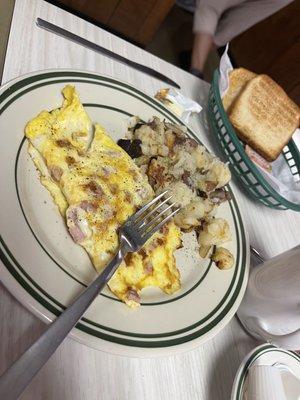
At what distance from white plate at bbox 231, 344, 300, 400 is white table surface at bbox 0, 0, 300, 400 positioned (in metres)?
0.05

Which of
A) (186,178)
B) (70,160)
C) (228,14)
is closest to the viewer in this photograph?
(70,160)

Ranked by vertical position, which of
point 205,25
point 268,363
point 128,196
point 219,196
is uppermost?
point 205,25

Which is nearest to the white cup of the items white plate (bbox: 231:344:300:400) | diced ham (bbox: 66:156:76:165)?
white plate (bbox: 231:344:300:400)

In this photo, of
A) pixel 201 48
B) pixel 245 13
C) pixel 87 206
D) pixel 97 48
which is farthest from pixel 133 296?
pixel 245 13

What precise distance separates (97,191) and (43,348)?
0.32m

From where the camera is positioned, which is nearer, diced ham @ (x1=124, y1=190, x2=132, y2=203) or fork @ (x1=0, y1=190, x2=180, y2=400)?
fork @ (x1=0, y1=190, x2=180, y2=400)

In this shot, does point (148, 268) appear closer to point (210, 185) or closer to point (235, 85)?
point (210, 185)

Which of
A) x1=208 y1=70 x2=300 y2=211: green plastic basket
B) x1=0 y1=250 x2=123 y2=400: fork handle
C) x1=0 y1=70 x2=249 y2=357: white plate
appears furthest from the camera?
x1=208 y1=70 x2=300 y2=211: green plastic basket

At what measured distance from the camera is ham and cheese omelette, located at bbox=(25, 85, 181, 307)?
0.68 metres

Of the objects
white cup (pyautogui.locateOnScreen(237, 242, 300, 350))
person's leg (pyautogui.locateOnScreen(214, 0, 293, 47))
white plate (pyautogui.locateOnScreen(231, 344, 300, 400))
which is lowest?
white plate (pyautogui.locateOnScreen(231, 344, 300, 400))

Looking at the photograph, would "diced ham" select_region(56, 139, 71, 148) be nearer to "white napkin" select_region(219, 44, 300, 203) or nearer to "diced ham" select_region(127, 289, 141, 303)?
"diced ham" select_region(127, 289, 141, 303)

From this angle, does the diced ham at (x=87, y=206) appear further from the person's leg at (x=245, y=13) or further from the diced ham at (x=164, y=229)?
the person's leg at (x=245, y=13)

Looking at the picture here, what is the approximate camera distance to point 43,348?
0.48 m

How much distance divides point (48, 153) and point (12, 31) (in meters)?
0.36
